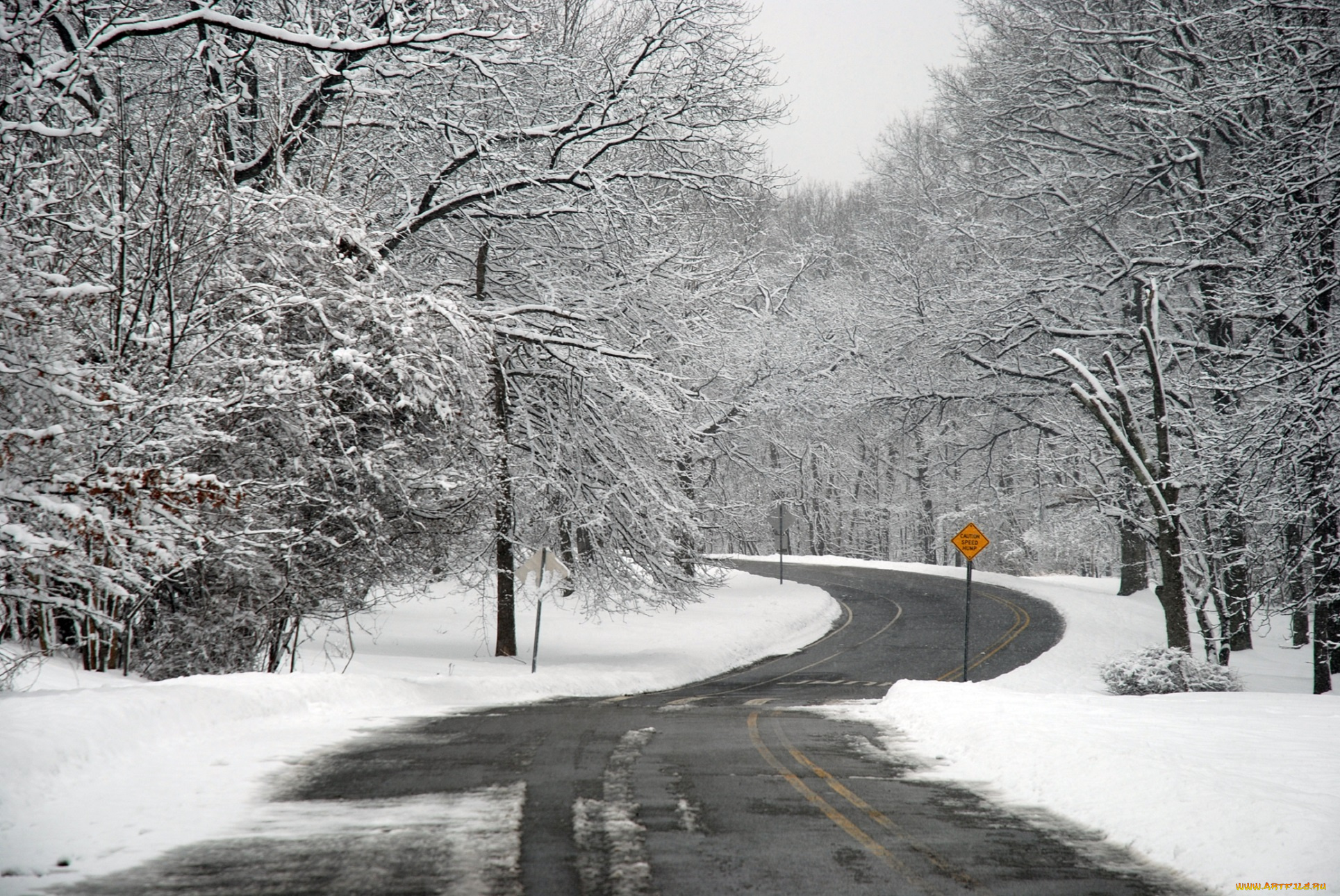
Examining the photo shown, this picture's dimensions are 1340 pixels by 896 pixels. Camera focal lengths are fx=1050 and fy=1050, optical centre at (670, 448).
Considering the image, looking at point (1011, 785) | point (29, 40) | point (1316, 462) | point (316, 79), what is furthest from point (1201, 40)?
point (29, 40)

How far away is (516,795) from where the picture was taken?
742 cm

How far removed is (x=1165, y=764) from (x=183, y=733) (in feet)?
26.4

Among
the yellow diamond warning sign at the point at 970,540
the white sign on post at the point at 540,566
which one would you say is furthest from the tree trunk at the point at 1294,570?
the white sign on post at the point at 540,566

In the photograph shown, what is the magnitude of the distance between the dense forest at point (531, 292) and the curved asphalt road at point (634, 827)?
3181 millimetres

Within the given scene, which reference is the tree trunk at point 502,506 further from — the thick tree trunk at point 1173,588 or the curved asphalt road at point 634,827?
the thick tree trunk at point 1173,588

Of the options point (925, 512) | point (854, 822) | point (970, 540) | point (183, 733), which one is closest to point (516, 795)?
point (854, 822)

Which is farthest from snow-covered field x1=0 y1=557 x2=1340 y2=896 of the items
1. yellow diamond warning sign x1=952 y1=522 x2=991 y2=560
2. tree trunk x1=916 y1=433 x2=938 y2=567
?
tree trunk x1=916 y1=433 x2=938 y2=567

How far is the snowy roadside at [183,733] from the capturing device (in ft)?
19.8

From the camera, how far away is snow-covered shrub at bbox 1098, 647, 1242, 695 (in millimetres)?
18422

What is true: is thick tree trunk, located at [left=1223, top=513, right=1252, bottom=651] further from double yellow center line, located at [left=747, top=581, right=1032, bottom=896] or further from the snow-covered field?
double yellow center line, located at [left=747, top=581, right=1032, bottom=896]

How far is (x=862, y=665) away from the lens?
2459cm

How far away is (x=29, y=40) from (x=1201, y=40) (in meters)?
20.7

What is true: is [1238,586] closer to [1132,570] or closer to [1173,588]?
[1173,588]

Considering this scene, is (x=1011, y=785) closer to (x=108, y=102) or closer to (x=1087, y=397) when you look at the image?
(x=108, y=102)
